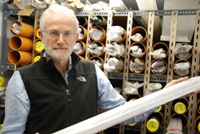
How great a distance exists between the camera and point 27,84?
111 cm

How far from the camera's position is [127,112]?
0.66 meters

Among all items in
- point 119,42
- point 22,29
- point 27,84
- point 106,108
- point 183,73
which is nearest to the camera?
point 27,84

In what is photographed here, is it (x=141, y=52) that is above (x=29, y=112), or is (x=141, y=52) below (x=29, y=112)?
above

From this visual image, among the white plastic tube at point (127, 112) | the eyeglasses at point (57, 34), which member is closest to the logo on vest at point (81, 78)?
the eyeglasses at point (57, 34)

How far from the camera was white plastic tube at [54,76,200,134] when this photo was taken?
0.65 meters

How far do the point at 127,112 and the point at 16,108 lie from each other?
2.09 feet

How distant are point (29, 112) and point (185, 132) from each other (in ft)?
4.97

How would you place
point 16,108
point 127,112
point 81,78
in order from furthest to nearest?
point 81,78 → point 16,108 → point 127,112

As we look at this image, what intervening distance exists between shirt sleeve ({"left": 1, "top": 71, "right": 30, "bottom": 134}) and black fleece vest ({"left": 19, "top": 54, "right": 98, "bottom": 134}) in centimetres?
3

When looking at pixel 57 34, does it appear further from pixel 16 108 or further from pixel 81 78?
pixel 16 108

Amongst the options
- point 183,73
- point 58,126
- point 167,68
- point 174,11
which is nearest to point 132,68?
point 167,68

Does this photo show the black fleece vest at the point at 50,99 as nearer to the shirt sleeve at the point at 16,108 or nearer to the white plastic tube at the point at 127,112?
the shirt sleeve at the point at 16,108

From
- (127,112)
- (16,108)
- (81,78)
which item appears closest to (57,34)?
(81,78)

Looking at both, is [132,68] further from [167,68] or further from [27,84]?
[27,84]
